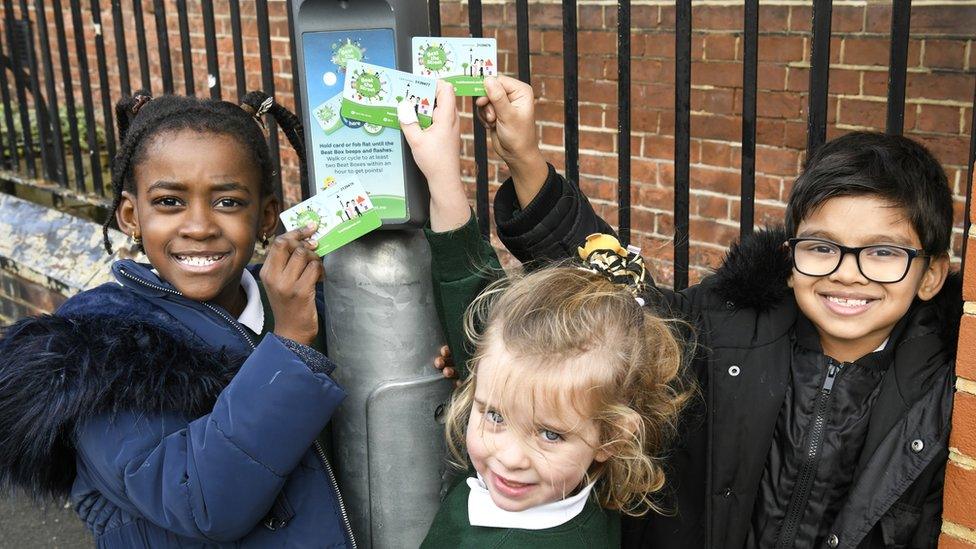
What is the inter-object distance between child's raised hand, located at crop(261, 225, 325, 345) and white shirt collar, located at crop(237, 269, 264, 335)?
209mm

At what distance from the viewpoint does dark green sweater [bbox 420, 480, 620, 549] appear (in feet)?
5.92

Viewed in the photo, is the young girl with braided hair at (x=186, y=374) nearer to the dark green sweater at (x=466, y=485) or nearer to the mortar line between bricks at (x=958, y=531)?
the dark green sweater at (x=466, y=485)

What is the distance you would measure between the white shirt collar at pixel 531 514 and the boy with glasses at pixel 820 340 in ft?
1.12

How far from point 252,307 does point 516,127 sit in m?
0.72

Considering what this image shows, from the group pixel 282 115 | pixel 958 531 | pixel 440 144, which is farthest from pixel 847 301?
pixel 282 115

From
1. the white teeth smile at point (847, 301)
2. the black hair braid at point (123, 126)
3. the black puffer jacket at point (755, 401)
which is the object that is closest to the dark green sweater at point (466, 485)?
the black puffer jacket at point (755, 401)

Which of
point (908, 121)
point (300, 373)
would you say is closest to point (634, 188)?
point (908, 121)

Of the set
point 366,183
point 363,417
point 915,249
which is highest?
point 366,183

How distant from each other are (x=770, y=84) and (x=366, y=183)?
2905mm

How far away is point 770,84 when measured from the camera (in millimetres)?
4344

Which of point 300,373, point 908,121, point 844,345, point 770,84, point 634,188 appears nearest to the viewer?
point 300,373

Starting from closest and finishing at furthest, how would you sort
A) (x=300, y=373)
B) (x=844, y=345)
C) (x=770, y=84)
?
(x=300, y=373) < (x=844, y=345) < (x=770, y=84)

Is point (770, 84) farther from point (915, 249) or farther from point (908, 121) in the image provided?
point (915, 249)

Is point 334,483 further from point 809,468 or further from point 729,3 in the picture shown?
point 729,3
